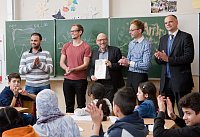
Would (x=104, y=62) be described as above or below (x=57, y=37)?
below

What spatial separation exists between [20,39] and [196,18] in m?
3.15

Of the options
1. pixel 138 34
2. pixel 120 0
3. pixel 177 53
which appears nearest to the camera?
pixel 177 53

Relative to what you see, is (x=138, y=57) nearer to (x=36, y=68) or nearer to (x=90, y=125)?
(x=36, y=68)

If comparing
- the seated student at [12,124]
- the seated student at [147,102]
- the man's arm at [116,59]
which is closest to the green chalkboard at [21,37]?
the man's arm at [116,59]

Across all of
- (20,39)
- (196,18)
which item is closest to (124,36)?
(196,18)

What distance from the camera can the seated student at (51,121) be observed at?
100 inches

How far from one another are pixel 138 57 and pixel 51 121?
8.75 feet

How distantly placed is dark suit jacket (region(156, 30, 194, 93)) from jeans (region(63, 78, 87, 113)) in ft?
4.58

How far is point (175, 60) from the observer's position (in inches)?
181

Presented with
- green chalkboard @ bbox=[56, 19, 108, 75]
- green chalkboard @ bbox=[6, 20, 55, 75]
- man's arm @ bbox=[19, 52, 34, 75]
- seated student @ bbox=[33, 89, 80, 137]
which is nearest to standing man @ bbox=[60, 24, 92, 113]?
green chalkboard @ bbox=[56, 19, 108, 75]

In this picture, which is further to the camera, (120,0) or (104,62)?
(120,0)

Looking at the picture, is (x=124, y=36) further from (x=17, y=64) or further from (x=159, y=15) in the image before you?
(x=17, y=64)

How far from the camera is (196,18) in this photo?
17.3ft

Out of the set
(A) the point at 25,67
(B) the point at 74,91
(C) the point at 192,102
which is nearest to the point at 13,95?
(A) the point at 25,67
